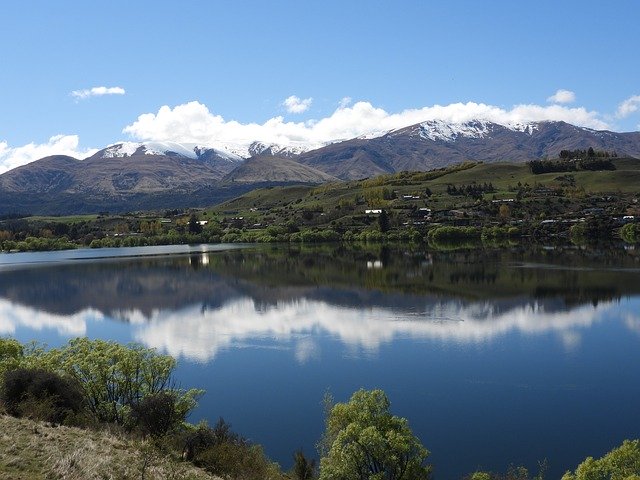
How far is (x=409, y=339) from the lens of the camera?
55.8m

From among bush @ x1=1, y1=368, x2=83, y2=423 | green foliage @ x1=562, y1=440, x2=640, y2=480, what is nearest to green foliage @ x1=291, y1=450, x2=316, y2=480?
bush @ x1=1, y1=368, x2=83, y2=423

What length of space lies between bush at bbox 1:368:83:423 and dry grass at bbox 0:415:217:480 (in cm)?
205

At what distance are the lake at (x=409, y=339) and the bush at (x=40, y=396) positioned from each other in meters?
10.3

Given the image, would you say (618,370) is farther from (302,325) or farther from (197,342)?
(197,342)

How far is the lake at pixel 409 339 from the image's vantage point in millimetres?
33469

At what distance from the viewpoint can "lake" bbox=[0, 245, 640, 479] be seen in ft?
110

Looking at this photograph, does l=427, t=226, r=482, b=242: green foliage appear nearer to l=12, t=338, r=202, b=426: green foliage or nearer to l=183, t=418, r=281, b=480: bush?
l=12, t=338, r=202, b=426: green foliage

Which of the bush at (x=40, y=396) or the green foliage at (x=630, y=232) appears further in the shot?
the green foliage at (x=630, y=232)

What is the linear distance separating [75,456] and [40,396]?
994cm

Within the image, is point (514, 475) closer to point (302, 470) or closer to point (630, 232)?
point (302, 470)

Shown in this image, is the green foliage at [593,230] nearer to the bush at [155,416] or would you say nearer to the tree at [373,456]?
the tree at [373,456]

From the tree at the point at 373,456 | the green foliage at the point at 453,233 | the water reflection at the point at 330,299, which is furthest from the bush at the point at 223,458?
the green foliage at the point at 453,233

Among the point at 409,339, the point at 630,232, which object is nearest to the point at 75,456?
the point at 409,339

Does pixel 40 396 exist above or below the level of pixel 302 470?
above
